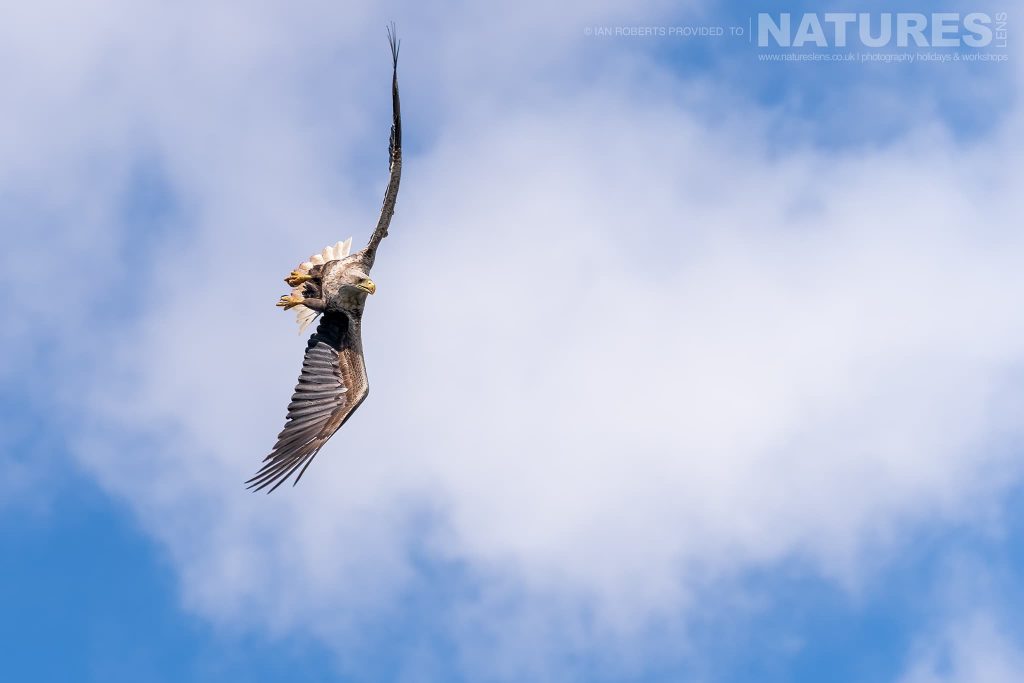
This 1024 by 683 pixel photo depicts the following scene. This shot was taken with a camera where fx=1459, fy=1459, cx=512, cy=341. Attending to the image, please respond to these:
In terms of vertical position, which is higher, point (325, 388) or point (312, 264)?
point (312, 264)

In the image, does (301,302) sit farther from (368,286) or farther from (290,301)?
(368,286)

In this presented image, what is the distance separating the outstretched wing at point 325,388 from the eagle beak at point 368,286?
2.93 ft

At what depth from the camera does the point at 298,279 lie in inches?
990

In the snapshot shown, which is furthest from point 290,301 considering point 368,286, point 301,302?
point 368,286

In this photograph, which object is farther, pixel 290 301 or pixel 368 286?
pixel 290 301

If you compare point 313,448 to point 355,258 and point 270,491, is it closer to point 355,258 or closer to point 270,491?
point 270,491

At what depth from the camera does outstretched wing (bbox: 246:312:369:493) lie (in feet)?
75.0

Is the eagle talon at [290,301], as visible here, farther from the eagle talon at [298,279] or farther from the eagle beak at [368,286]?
the eagle beak at [368,286]

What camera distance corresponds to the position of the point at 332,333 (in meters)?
24.5

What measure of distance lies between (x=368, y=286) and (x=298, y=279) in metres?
1.97

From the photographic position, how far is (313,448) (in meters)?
22.1

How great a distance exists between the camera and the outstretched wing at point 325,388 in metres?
22.9

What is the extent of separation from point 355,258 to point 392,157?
7.61 feet

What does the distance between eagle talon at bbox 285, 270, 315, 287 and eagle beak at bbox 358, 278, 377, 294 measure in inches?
62.9
